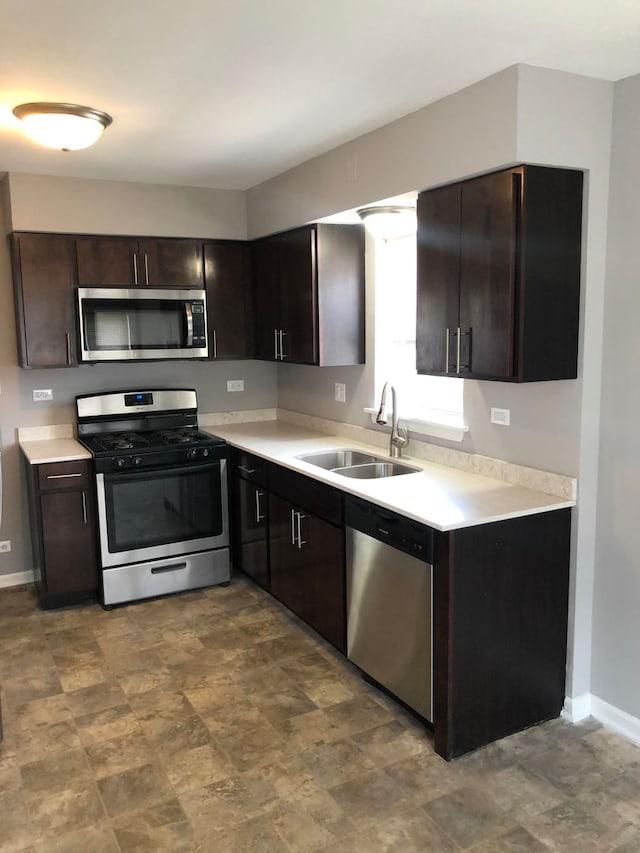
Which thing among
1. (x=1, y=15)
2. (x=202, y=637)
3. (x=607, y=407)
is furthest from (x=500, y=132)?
(x=202, y=637)

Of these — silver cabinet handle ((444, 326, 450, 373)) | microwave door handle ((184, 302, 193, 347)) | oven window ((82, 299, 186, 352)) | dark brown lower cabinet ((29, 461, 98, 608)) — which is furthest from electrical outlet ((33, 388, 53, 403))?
silver cabinet handle ((444, 326, 450, 373))

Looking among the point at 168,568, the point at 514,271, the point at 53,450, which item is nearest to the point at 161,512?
the point at 168,568

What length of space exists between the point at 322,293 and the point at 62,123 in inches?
61.1

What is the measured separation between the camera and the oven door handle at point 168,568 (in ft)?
13.6

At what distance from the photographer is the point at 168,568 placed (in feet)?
13.7

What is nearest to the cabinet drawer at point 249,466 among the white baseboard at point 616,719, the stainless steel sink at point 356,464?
the stainless steel sink at point 356,464

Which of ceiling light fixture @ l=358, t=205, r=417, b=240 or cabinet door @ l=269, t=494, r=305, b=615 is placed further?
cabinet door @ l=269, t=494, r=305, b=615

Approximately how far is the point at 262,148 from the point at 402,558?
2151 millimetres

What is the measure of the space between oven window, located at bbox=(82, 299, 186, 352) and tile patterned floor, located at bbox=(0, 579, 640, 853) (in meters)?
1.77

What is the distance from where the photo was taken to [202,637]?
12.0ft

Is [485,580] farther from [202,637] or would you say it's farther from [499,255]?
[202,637]

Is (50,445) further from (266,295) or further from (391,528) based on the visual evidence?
(391,528)

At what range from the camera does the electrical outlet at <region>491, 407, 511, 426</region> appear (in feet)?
9.95

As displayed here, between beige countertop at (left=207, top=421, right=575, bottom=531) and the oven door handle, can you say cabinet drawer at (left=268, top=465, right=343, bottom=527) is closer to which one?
beige countertop at (left=207, top=421, right=575, bottom=531)
